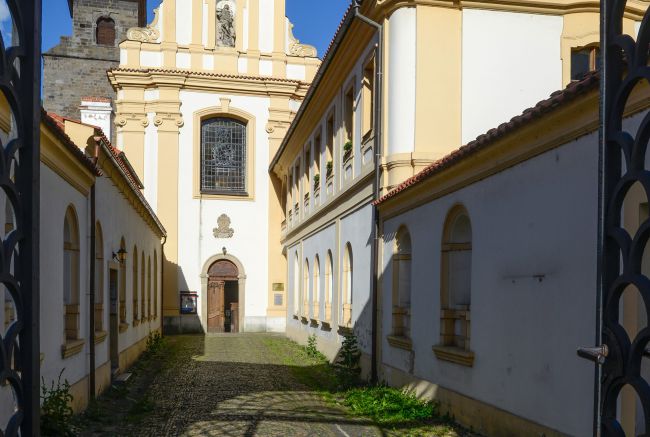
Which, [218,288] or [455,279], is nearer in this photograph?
[455,279]

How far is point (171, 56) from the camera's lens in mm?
30562

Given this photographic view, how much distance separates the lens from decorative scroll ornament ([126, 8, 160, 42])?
99.1ft

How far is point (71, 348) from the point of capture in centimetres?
1045

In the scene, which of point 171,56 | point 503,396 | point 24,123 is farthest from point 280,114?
point 24,123

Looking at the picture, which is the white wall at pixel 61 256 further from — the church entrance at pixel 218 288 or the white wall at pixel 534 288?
the church entrance at pixel 218 288

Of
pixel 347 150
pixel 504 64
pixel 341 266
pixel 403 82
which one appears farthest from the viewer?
pixel 341 266

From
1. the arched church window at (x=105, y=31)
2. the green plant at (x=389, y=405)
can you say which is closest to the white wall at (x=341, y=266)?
the green plant at (x=389, y=405)

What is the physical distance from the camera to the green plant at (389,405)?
10219 millimetres

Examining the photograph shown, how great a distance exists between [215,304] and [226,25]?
11.8m

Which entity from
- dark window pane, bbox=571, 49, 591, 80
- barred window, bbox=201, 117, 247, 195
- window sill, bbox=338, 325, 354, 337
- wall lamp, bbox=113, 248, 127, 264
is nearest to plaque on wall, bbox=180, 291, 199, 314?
barred window, bbox=201, 117, 247, 195

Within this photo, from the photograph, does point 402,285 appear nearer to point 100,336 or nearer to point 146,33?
point 100,336

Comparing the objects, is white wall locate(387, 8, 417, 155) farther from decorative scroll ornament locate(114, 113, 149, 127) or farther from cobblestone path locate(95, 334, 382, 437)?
decorative scroll ornament locate(114, 113, 149, 127)

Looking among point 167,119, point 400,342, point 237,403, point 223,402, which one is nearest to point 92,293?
point 223,402

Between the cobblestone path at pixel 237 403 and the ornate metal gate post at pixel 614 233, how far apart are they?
6960 mm
